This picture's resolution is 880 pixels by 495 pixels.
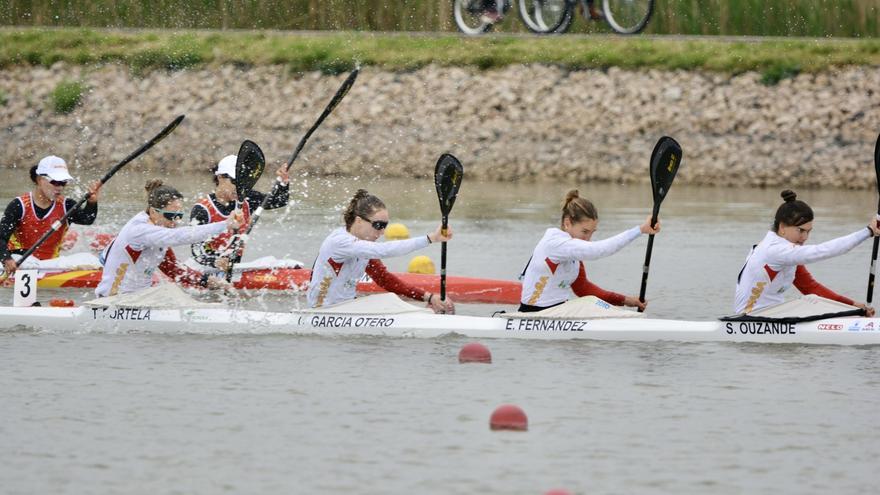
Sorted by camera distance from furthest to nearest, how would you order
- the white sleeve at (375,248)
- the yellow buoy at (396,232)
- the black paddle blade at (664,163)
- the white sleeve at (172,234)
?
1. the yellow buoy at (396,232)
2. the black paddle blade at (664,163)
3. the white sleeve at (172,234)
4. the white sleeve at (375,248)

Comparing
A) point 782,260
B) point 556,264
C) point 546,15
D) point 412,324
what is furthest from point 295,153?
point 546,15

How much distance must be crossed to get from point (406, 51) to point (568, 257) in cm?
1826

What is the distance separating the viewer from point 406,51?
98.2 feet

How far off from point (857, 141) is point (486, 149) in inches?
253

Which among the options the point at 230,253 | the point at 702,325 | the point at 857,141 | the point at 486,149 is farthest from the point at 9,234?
the point at 857,141

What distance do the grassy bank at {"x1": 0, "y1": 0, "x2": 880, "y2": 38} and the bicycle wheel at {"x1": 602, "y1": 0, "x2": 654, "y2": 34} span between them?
816 millimetres

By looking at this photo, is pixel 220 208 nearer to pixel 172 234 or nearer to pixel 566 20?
pixel 172 234

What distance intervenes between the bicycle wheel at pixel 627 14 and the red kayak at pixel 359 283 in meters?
14.1

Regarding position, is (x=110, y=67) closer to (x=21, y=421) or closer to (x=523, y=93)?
(x=523, y=93)

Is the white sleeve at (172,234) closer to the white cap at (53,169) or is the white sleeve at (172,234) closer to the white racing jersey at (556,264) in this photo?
the white racing jersey at (556,264)

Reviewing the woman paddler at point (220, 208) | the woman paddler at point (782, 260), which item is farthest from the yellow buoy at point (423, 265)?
the woman paddler at point (782, 260)

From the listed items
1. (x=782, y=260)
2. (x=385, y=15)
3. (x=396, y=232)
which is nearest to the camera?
(x=782, y=260)

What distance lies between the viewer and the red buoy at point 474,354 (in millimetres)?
11781

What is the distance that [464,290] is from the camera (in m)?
15.4
